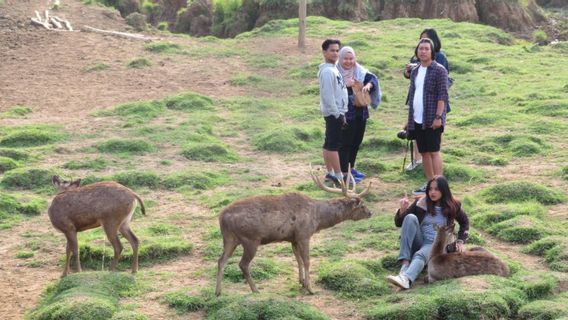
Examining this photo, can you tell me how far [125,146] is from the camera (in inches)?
549

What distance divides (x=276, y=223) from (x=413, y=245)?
148 centimetres

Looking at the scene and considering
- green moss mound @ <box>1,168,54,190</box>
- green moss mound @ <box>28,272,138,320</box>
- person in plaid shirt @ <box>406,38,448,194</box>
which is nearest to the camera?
green moss mound @ <box>28,272,138,320</box>

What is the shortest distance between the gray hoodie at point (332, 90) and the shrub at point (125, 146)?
3.87m

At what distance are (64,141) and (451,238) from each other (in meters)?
7.82

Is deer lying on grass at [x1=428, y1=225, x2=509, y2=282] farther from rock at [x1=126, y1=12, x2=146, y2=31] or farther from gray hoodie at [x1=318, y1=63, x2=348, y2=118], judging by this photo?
rock at [x1=126, y1=12, x2=146, y2=31]

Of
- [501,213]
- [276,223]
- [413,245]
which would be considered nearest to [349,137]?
[501,213]

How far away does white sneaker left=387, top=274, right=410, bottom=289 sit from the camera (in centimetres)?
835

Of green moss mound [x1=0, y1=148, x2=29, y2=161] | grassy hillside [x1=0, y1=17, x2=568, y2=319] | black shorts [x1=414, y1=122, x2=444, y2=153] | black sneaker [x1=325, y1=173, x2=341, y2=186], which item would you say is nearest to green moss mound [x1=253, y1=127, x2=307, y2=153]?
grassy hillside [x1=0, y1=17, x2=568, y2=319]

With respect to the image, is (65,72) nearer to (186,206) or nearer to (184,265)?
(186,206)

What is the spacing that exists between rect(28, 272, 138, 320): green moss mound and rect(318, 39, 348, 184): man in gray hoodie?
3569 millimetres

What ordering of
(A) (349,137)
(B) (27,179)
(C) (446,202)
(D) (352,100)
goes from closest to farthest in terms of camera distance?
(C) (446,202) → (D) (352,100) → (A) (349,137) → (B) (27,179)

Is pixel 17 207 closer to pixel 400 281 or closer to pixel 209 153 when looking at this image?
pixel 209 153

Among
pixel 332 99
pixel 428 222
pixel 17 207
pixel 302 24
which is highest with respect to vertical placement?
pixel 332 99

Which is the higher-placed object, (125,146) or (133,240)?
(133,240)
